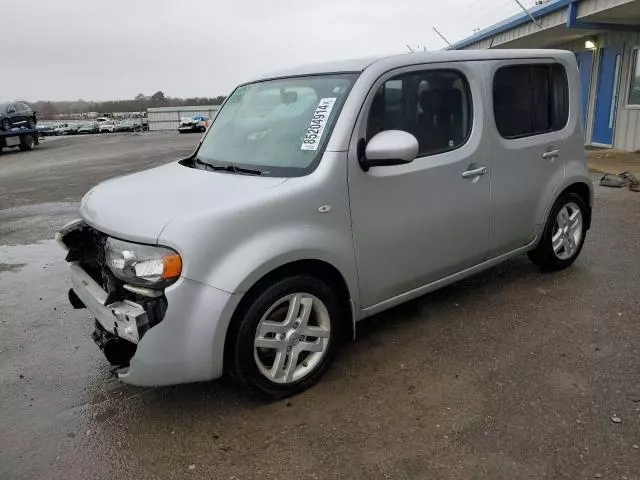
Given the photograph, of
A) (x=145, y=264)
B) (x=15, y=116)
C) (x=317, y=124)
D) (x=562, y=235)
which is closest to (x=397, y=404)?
(x=145, y=264)

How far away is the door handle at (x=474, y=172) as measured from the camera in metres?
3.67

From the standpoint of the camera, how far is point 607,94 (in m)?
13.4

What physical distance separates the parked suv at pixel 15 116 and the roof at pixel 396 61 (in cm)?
2198

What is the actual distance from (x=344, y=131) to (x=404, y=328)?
1564 millimetres

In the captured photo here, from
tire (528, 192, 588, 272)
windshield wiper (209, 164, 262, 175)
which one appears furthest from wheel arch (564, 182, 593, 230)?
windshield wiper (209, 164, 262, 175)

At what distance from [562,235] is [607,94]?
10747mm

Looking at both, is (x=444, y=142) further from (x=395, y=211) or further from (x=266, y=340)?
(x=266, y=340)

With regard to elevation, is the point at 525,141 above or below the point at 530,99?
below

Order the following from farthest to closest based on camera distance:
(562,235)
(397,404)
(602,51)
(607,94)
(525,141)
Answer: (602,51)
(607,94)
(562,235)
(525,141)
(397,404)

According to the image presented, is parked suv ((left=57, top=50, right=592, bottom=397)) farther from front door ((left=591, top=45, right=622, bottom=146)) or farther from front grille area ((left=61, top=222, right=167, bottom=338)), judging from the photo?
front door ((left=591, top=45, right=622, bottom=146))

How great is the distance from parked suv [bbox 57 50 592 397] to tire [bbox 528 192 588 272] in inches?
8.2

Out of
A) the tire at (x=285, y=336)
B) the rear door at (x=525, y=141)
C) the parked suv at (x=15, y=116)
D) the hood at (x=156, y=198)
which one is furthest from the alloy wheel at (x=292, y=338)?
the parked suv at (x=15, y=116)

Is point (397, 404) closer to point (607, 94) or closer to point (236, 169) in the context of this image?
point (236, 169)

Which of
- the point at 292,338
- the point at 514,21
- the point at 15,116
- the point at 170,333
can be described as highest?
the point at 514,21
